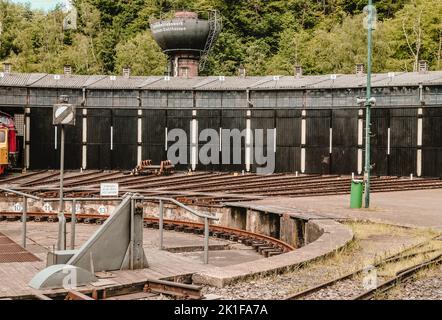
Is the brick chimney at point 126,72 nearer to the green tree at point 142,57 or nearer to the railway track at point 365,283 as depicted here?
the green tree at point 142,57

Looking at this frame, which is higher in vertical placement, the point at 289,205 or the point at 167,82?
the point at 167,82

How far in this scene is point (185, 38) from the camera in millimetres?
47844

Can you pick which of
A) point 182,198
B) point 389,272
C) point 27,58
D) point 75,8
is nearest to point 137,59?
point 27,58

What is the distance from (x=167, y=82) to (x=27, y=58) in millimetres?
42792

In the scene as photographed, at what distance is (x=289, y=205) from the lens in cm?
2083

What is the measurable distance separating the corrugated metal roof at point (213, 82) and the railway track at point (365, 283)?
23.6 metres

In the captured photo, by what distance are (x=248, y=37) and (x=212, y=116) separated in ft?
141

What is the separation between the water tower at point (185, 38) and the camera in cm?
4750

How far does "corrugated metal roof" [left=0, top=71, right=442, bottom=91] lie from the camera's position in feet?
114

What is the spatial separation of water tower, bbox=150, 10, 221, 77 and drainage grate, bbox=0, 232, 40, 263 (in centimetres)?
3445

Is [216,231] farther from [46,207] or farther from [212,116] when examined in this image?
[212,116]

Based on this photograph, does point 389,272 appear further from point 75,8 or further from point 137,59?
point 75,8

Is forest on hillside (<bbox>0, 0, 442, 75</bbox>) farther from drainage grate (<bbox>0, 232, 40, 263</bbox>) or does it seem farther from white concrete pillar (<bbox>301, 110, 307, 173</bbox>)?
drainage grate (<bbox>0, 232, 40, 263</bbox>)
